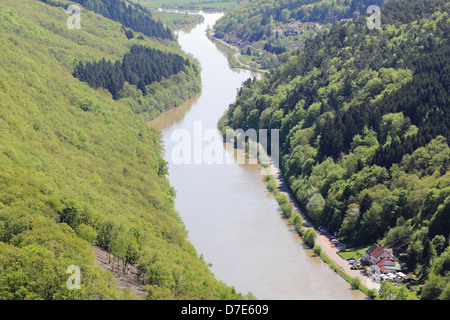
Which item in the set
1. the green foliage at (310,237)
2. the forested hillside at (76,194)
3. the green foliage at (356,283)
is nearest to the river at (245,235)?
the green foliage at (356,283)

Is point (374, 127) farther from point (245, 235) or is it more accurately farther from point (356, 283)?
point (356, 283)

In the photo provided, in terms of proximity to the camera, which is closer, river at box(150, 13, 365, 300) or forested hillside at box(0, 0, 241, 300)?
forested hillside at box(0, 0, 241, 300)

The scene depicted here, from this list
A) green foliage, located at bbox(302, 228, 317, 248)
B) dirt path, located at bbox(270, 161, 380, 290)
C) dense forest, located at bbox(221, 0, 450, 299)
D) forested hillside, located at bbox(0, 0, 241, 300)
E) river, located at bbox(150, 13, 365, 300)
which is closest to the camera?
forested hillside, located at bbox(0, 0, 241, 300)

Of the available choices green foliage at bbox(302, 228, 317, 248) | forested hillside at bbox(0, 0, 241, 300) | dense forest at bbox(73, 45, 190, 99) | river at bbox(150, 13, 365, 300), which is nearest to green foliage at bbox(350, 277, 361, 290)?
river at bbox(150, 13, 365, 300)

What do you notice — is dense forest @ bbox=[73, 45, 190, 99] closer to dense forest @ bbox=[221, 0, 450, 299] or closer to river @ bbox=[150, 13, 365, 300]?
dense forest @ bbox=[221, 0, 450, 299]

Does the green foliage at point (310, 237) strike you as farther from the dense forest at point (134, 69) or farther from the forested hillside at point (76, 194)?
the dense forest at point (134, 69)

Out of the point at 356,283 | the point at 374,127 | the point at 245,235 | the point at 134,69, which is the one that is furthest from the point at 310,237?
the point at 134,69

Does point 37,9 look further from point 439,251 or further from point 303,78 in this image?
point 439,251
